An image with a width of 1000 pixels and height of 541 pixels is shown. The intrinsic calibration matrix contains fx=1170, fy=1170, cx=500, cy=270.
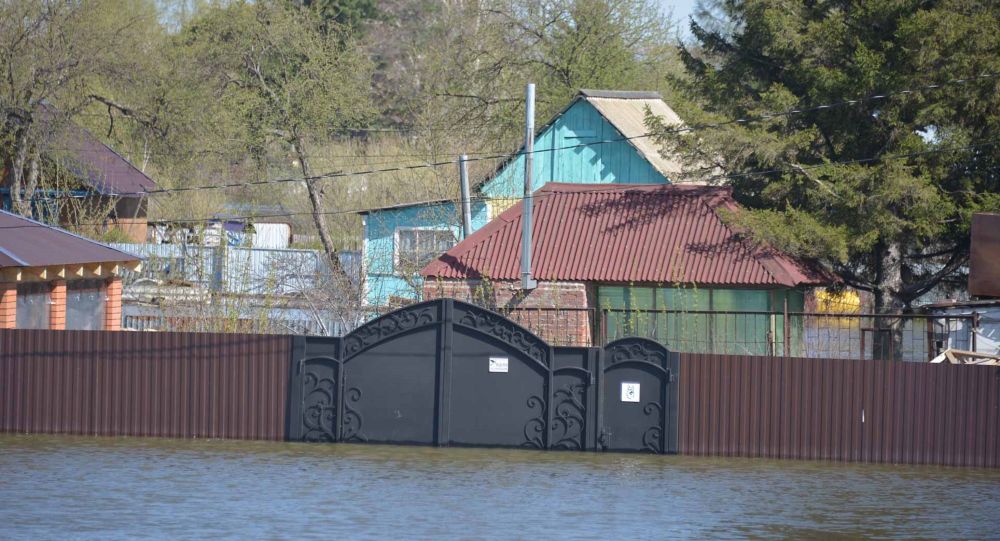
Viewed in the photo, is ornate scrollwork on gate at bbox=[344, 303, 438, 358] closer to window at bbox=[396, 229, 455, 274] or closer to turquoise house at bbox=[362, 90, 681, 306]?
turquoise house at bbox=[362, 90, 681, 306]

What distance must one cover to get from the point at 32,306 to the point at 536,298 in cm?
978

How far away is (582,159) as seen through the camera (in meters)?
33.2

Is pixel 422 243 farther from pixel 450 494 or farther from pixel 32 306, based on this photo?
pixel 450 494

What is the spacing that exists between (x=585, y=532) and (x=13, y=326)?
41.6ft

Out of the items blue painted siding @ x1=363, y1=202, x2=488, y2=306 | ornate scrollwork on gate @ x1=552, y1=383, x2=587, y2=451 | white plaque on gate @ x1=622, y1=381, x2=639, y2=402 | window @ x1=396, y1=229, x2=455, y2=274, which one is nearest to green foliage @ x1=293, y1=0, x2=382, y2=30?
blue painted siding @ x1=363, y1=202, x2=488, y2=306

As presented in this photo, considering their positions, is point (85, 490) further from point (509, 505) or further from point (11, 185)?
point (11, 185)

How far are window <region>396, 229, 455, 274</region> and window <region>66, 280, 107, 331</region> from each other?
9769mm

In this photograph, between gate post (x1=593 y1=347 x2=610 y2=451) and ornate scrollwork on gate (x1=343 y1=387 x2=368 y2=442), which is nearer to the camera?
gate post (x1=593 y1=347 x2=610 y2=451)

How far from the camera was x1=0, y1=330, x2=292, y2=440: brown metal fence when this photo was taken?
711 inches

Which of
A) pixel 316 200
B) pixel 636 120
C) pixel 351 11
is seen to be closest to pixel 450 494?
pixel 636 120

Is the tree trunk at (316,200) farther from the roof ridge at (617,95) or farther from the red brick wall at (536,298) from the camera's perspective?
the red brick wall at (536,298)

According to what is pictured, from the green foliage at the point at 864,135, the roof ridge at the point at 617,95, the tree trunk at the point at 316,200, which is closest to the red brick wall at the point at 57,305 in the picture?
the green foliage at the point at 864,135

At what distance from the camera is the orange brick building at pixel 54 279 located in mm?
20141

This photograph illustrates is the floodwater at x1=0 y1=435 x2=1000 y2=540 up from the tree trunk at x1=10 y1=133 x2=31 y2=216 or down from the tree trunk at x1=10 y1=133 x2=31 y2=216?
down
